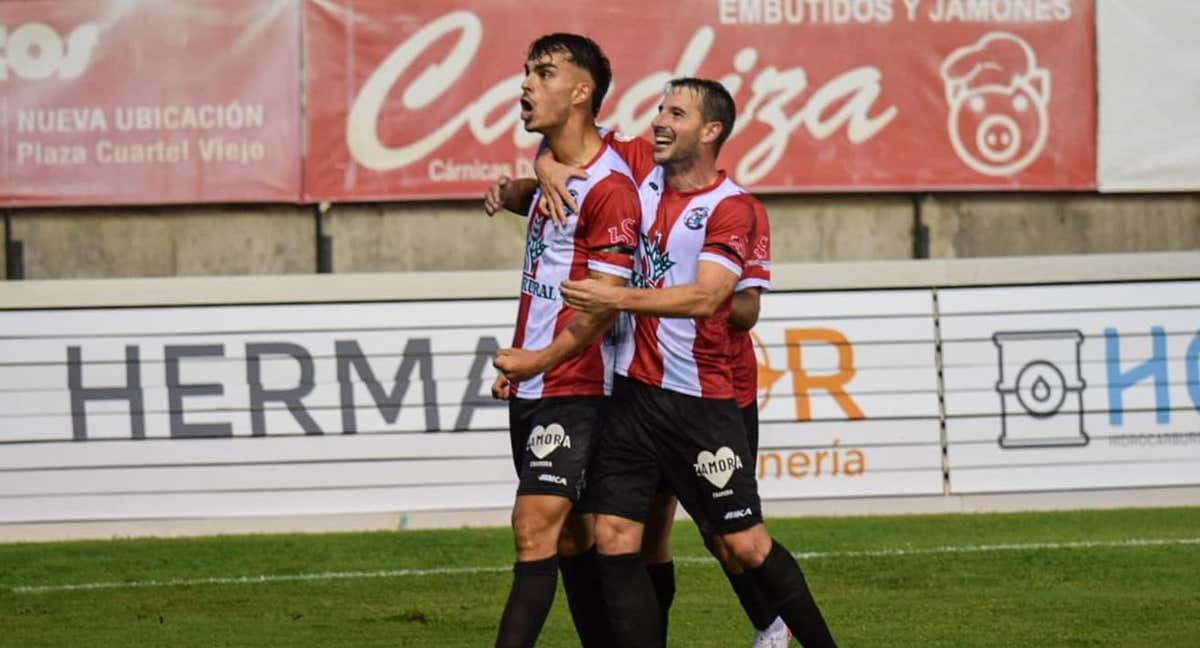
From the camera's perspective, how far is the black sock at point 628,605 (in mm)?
6965

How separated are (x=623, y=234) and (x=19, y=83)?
998 centimetres

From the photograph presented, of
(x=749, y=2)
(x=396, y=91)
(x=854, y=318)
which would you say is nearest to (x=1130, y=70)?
(x=749, y=2)

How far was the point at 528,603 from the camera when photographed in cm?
682

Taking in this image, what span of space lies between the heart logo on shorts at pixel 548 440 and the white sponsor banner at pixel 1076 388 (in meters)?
6.94

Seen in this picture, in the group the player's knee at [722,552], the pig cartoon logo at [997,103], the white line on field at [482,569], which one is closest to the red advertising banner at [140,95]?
the pig cartoon logo at [997,103]

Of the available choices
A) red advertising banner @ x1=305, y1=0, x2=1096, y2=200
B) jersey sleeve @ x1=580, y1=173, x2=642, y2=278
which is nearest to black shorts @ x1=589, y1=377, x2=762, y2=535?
jersey sleeve @ x1=580, y1=173, x2=642, y2=278

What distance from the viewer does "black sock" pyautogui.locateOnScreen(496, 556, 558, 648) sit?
6773 millimetres

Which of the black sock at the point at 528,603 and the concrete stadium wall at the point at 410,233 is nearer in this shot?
the black sock at the point at 528,603

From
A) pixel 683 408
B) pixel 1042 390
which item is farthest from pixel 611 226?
pixel 1042 390

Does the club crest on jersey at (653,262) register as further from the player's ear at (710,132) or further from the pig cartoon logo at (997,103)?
Result: the pig cartoon logo at (997,103)

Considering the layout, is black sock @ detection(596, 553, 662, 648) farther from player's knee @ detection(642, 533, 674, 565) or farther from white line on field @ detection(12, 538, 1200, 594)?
white line on field @ detection(12, 538, 1200, 594)

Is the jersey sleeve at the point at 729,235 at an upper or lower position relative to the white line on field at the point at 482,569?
upper

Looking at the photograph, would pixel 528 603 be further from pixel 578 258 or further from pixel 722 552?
pixel 578 258

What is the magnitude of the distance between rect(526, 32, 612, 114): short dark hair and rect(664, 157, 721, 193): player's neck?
38 cm
